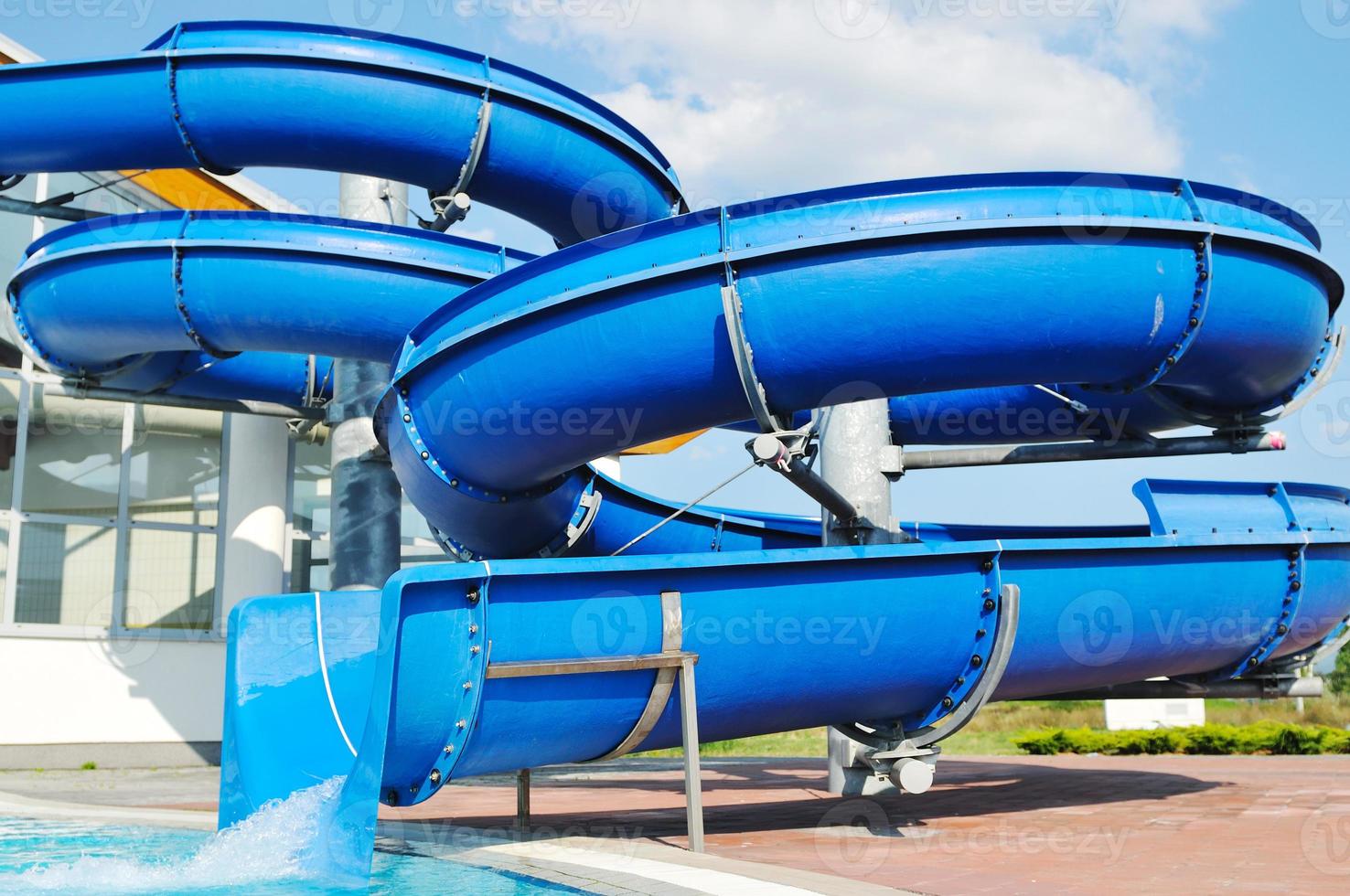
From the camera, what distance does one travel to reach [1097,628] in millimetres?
8156

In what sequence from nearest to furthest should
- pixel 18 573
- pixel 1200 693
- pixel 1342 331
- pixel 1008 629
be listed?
pixel 1008 629, pixel 1342 331, pixel 1200 693, pixel 18 573

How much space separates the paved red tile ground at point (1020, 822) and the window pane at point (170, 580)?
578 cm

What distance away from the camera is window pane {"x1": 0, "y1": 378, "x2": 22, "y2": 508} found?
14.8m

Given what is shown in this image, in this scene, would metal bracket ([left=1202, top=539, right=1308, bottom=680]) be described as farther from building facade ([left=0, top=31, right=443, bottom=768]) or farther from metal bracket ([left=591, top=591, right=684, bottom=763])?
building facade ([left=0, top=31, right=443, bottom=768])

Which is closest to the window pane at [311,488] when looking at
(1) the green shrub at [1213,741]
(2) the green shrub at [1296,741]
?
(1) the green shrub at [1213,741]

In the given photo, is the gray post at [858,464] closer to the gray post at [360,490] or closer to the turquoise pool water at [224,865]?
the turquoise pool water at [224,865]

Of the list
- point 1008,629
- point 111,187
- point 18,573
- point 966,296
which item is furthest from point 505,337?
point 111,187

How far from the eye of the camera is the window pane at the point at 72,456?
596 inches

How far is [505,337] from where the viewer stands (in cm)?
770

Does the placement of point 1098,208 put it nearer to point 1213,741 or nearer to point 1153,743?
point 1153,743

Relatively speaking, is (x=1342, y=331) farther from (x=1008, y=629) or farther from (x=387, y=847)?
(x=387, y=847)

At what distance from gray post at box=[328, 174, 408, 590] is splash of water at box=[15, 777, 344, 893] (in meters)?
5.49

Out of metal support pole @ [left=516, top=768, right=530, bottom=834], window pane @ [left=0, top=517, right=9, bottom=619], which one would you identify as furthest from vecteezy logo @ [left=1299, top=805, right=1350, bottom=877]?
window pane @ [left=0, top=517, right=9, bottom=619]

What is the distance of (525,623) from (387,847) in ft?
5.53
